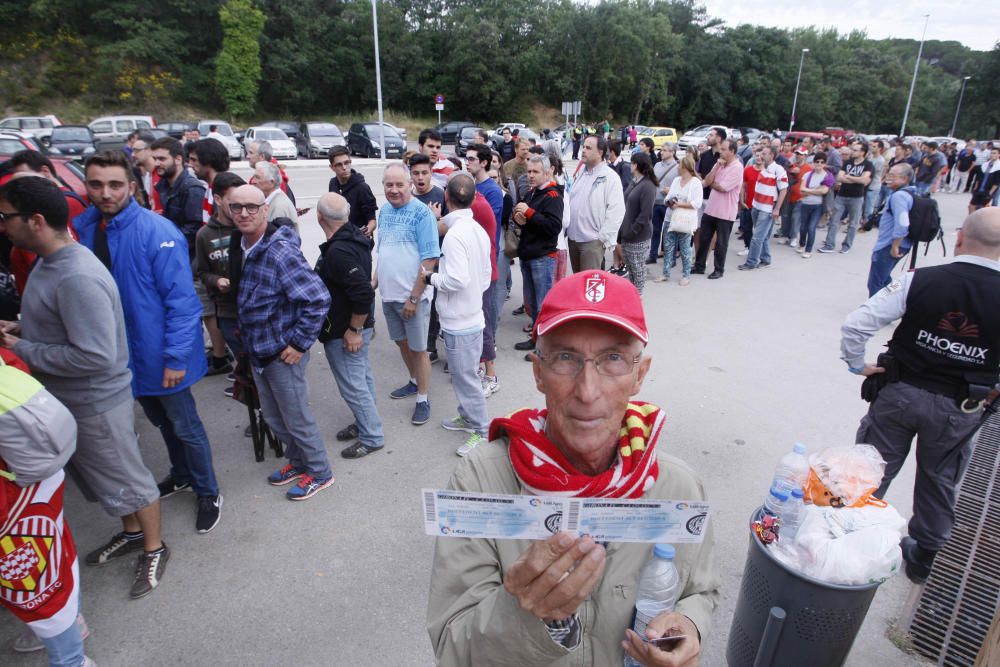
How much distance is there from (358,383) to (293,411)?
607 millimetres

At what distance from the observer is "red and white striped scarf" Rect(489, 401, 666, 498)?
1389mm

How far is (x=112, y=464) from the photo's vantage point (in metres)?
2.95

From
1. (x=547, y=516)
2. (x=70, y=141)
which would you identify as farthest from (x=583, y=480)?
(x=70, y=141)

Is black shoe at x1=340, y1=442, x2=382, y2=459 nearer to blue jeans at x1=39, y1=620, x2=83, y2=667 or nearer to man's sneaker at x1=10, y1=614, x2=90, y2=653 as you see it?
man's sneaker at x1=10, y1=614, x2=90, y2=653

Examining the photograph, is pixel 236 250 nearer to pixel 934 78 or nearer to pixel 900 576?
pixel 900 576

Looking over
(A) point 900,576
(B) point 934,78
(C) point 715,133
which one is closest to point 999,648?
(A) point 900,576

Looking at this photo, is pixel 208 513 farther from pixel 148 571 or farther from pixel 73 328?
pixel 73 328

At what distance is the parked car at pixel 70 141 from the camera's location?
20.0 metres

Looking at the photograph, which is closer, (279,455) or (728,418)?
(279,455)

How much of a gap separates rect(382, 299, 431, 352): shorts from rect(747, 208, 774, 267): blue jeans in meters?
7.38

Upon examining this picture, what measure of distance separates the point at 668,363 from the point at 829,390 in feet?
5.21

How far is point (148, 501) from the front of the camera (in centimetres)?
312

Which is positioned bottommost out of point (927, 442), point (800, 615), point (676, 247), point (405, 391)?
point (405, 391)

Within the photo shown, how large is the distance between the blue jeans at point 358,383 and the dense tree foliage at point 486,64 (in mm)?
41330
